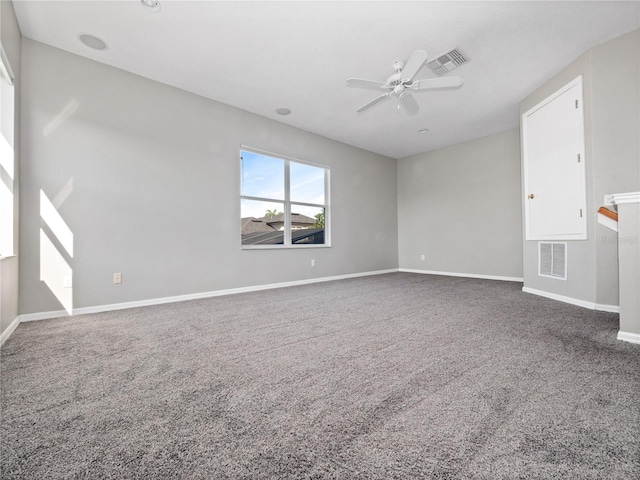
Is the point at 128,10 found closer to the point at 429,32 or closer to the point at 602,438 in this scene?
the point at 429,32

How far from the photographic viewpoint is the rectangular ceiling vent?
3091 millimetres

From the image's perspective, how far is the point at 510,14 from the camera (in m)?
2.59

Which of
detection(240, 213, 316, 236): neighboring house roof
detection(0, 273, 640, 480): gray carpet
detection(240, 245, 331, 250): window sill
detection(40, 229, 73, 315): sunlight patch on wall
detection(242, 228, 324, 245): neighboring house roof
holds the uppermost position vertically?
detection(240, 213, 316, 236): neighboring house roof

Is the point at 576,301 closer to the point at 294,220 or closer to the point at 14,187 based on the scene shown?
the point at 294,220

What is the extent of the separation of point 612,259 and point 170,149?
513 cm

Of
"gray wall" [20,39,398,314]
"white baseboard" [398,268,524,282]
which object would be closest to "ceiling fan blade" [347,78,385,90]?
"gray wall" [20,39,398,314]

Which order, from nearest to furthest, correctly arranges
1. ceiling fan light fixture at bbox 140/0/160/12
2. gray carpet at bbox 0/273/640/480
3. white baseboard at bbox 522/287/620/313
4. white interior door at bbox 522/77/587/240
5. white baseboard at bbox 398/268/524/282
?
gray carpet at bbox 0/273/640/480 < ceiling fan light fixture at bbox 140/0/160/12 < white baseboard at bbox 522/287/620/313 < white interior door at bbox 522/77/587/240 < white baseboard at bbox 398/268/524/282

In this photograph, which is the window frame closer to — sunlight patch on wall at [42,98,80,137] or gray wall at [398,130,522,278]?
sunlight patch on wall at [42,98,80,137]

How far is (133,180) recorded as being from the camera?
3.39m

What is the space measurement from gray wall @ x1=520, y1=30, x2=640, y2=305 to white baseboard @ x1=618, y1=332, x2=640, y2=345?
1.22 metres

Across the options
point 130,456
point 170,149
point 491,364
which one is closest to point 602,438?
point 491,364

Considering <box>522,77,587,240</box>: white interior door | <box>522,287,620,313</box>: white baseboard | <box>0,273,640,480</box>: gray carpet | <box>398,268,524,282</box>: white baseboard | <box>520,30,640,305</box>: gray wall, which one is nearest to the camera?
<box>0,273,640,480</box>: gray carpet

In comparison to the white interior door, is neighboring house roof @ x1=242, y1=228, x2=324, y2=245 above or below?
below

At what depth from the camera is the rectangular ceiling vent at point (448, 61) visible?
3091 mm
